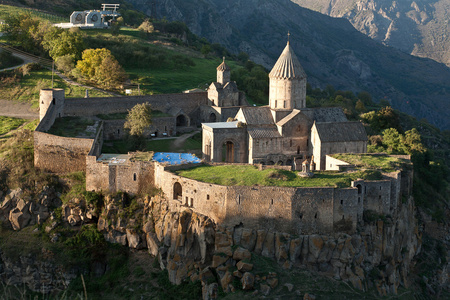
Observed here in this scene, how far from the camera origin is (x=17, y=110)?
190 feet

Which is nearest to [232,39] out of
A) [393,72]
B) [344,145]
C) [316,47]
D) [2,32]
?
[316,47]

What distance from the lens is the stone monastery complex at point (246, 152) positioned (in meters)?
40.2

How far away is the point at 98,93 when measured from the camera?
6275 cm

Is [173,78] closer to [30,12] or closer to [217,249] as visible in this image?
[30,12]

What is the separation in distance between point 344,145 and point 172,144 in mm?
13743

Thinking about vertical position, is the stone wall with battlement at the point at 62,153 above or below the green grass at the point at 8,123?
below

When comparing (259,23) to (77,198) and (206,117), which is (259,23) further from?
(77,198)

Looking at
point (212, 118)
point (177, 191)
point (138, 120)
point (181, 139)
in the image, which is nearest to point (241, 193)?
point (177, 191)

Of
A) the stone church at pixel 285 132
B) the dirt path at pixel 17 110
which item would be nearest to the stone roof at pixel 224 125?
the stone church at pixel 285 132

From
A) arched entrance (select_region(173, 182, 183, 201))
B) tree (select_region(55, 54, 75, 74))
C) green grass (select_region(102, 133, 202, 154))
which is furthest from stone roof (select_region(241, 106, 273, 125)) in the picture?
tree (select_region(55, 54, 75, 74))

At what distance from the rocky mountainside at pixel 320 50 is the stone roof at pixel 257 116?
3406 inches

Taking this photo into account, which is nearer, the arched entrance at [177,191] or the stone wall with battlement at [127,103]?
the arched entrance at [177,191]

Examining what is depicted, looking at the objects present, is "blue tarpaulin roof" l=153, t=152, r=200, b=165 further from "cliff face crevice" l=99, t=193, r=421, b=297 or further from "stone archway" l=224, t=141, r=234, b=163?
"stone archway" l=224, t=141, r=234, b=163

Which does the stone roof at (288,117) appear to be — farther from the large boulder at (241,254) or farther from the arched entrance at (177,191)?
Result: the large boulder at (241,254)
